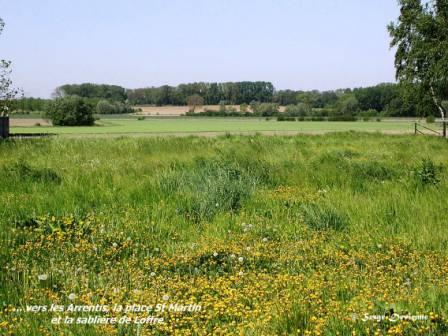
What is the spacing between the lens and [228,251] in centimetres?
588

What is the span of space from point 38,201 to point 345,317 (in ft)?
20.7

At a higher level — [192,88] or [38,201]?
[192,88]

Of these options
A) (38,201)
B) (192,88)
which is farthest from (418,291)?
(192,88)

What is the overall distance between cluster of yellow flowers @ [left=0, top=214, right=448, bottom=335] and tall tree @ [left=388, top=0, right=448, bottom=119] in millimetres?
34915

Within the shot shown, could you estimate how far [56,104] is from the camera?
244 feet

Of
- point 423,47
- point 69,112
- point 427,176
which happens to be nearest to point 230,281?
point 427,176

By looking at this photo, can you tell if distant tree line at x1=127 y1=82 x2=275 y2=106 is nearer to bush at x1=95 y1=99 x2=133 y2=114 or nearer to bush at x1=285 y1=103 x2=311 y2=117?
bush at x1=95 y1=99 x2=133 y2=114

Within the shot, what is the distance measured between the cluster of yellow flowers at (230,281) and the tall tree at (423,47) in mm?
34915

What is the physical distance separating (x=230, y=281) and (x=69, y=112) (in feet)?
242

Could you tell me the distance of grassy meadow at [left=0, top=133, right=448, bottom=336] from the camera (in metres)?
4.02

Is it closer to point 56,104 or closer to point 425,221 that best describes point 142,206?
point 425,221

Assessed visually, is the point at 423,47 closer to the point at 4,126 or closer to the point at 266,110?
the point at 4,126

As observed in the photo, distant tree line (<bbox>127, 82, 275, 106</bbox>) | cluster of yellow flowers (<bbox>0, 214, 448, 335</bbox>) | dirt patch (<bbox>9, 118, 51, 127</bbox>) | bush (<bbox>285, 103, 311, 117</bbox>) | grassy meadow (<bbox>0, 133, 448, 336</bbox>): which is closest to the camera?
cluster of yellow flowers (<bbox>0, 214, 448, 335</bbox>)

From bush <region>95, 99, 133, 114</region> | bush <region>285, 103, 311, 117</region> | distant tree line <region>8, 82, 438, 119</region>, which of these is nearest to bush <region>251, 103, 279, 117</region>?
distant tree line <region>8, 82, 438, 119</region>
